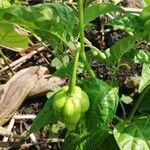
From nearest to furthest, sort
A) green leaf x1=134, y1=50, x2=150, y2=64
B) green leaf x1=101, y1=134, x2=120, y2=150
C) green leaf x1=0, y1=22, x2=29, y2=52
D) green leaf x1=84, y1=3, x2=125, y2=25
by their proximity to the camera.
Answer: green leaf x1=84, y1=3, x2=125, y2=25 < green leaf x1=134, y1=50, x2=150, y2=64 < green leaf x1=101, y1=134, x2=120, y2=150 < green leaf x1=0, y1=22, x2=29, y2=52

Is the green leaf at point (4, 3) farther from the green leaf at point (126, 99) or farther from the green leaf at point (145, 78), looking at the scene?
the green leaf at point (145, 78)

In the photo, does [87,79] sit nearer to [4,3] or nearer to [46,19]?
[46,19]

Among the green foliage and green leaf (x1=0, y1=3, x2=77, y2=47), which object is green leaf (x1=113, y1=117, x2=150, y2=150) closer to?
the green foliage

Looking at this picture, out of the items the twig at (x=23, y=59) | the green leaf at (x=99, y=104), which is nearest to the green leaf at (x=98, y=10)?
the green leaf at (x=99, y=104)

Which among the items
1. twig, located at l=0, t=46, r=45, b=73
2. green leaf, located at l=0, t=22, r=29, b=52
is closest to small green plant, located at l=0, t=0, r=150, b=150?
green leaf, located at l=0, t=22, r=29, b=52

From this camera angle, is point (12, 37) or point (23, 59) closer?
point (12, 37)

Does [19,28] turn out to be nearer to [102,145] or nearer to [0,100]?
[0,100]

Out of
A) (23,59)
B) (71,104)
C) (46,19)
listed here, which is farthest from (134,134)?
(23,59)

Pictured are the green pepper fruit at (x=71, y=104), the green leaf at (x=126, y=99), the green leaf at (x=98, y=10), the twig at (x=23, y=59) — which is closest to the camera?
the green pepper fruit at (x=71, y=104)
